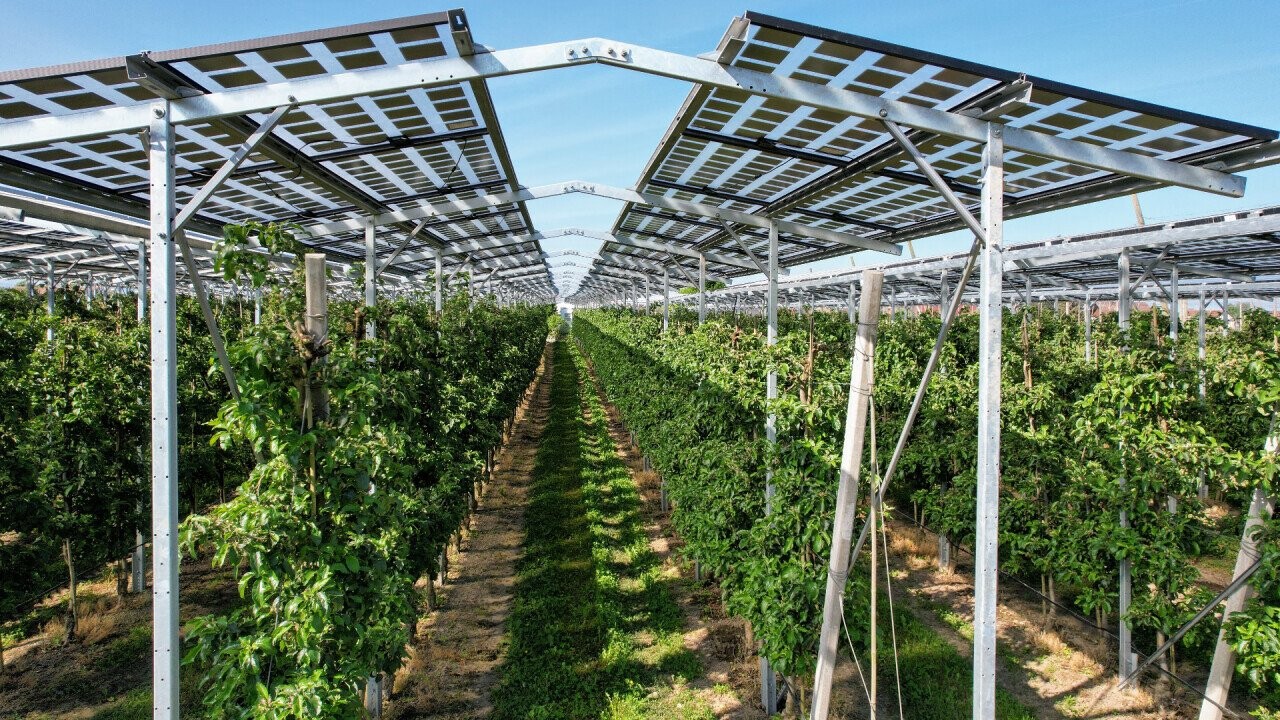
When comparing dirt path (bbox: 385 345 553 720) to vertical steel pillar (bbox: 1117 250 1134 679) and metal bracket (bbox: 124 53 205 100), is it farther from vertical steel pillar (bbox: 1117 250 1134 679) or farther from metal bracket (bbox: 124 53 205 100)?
vertical steel pillar (bbox: 1117 250 1134 679)

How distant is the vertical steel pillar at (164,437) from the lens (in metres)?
3.76

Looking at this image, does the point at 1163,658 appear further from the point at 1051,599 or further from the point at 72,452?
the point at 72,452

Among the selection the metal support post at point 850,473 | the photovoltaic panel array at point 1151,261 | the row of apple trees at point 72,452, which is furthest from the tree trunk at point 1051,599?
the row of apple trees at point 72,452

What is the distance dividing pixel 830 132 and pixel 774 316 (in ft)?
9.10

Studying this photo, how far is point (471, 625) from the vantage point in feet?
28.5

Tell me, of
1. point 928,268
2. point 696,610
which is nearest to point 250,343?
point 696,610

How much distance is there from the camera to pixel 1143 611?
6.77 meters

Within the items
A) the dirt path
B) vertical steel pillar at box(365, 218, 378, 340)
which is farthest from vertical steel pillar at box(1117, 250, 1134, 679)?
vertical steel pillar at box(365, 218, 378, 340)

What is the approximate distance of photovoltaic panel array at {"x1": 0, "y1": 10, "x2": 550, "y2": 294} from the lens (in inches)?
155

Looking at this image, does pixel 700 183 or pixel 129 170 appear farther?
pixel 700 183

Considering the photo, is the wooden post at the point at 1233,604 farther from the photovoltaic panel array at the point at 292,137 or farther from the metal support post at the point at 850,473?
the photovoltaic panel array at the point at 292,137

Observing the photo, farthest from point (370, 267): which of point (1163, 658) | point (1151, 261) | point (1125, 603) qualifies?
point (1151, 261)

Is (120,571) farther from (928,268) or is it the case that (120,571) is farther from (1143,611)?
(928,268)

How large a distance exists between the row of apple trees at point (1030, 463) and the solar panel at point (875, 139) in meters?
1.54
